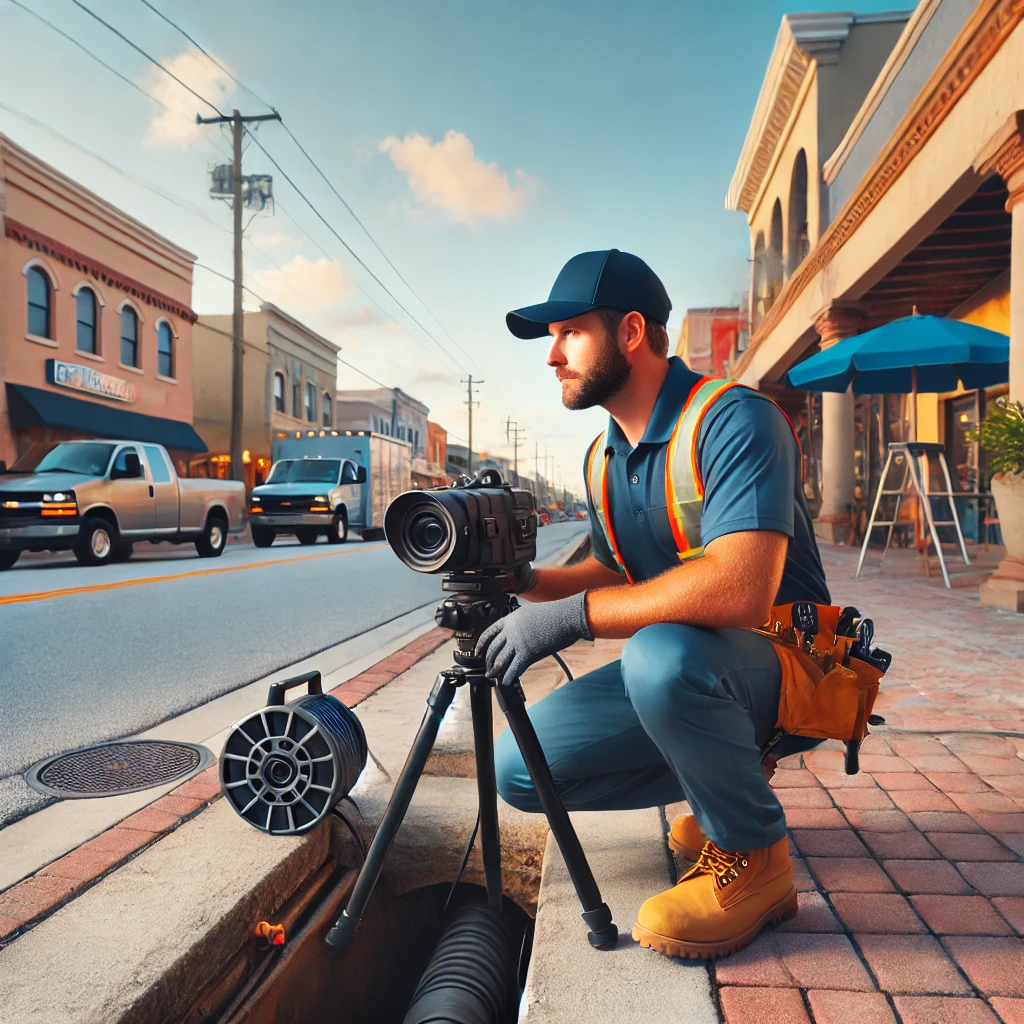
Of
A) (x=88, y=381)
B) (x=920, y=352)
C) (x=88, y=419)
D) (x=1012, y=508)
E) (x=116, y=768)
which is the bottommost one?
(x=116, y=768)

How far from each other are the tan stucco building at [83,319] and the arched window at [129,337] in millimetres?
34

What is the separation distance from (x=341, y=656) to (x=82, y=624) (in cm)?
232

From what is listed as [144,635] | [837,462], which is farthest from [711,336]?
[144,635]

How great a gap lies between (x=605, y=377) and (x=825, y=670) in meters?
0.90

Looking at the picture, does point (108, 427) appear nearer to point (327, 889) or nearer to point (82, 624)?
point (82, 624)

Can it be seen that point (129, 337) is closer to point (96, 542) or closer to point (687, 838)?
point (96, 542)

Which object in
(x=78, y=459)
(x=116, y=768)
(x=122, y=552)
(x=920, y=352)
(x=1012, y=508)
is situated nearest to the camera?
(x=116, y=768)

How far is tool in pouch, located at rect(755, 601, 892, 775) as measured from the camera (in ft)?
6.63

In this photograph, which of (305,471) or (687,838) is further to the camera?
(305,471)

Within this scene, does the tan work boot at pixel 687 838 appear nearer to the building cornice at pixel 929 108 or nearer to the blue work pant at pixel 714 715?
the blue work pant at pixel 714 715

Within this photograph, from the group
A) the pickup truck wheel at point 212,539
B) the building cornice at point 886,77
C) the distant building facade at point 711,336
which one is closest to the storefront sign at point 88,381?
the pickup truck wheel at point 212,539

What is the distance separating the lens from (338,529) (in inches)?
762

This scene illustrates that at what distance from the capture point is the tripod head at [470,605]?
1872 millimetres

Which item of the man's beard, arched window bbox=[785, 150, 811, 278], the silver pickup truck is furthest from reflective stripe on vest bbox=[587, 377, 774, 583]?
arched window bbox=[785, 150, 811, 278]
